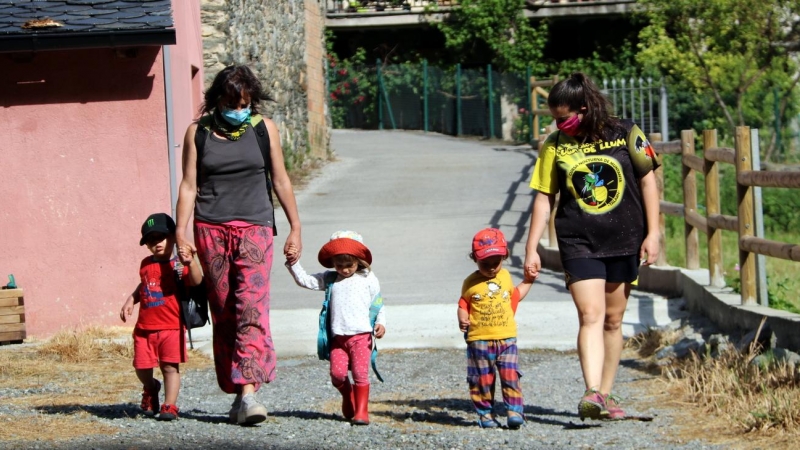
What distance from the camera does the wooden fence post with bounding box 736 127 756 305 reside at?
7.95 m

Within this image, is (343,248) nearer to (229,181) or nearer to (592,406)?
(229,181)

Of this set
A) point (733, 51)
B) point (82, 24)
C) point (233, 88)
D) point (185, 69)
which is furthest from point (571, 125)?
point (733, 51)

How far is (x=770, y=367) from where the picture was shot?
6.34m

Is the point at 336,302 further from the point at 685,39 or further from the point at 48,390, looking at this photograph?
the point at 685,39

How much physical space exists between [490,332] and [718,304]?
3083 mm

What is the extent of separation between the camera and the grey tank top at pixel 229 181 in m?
5.70

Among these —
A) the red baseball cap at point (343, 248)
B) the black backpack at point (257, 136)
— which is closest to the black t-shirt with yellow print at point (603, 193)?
the red baseball cap at point (343, 248)

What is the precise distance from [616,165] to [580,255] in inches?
18.1

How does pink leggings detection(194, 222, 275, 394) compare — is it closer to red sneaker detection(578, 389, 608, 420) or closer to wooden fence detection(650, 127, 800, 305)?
red sneaker detection(578, 389, 608, 420)

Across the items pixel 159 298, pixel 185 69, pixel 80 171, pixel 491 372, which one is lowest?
pixel 491 372

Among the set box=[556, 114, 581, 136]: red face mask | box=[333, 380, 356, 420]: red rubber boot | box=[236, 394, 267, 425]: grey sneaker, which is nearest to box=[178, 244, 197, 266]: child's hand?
box=[236, 394, 267, 425]: grey sneaker

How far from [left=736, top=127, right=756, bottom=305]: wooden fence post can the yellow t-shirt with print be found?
279 centimetres

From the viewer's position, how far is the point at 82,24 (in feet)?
30.0

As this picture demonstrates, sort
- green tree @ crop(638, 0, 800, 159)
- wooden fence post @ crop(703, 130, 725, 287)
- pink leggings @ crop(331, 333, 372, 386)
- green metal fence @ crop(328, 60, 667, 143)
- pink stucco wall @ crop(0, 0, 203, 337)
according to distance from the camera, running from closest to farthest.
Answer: pink leggings @ crop(331, 333, 372, 386) → wooden fence post @ crop(703, 130, 725, 287) → pink stucco wall @ crop(0, 0, 203, 337) → green tree @ crop(638, 0, 800, 159) → green metal fence @ crop(328, 60, 667, 143)
